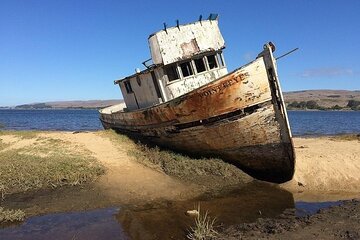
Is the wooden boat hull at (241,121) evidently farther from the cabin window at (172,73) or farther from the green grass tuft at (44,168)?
the green grass tuft at (44,168)

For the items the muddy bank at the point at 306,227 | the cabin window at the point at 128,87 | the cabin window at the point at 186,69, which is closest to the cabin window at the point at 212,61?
the cabin window at the point at 186,69

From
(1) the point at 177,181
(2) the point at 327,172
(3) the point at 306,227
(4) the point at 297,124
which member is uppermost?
(1) the point at 177,181

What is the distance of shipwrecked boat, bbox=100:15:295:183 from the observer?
10109 millimetres

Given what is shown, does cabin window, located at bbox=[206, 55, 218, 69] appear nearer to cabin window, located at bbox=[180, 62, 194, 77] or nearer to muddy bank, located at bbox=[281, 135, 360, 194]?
cabin window, located at bbox=[180, 62, 194, 77]

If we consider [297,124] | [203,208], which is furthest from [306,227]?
[297,124]

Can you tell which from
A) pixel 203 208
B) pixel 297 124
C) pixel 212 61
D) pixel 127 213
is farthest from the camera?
pixel 297 124

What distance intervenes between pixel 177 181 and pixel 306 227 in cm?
440

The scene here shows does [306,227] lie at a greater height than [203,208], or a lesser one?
lesser

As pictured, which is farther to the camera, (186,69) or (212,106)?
(186,69)

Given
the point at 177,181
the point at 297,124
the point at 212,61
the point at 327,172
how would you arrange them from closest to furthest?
the point at 177,181
the point at 327,172
the point at 212,61
the point at 297,124

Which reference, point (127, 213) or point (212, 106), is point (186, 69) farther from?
point (127, 213)

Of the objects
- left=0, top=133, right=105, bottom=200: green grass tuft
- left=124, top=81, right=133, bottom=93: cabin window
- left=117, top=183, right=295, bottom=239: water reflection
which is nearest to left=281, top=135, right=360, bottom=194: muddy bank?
left=117, top=183, right=295, bottom=239: water reflection

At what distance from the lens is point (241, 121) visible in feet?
34.1

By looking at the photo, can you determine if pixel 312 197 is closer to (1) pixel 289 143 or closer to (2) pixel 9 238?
(1) pixel 289 143
